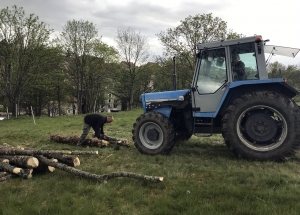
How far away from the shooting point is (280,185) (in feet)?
13.8

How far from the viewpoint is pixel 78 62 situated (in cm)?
3384

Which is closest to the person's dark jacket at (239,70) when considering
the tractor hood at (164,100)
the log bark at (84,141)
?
the tractor hood at (164,100)

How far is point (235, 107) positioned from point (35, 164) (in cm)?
453

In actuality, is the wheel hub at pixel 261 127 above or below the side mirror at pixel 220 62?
below

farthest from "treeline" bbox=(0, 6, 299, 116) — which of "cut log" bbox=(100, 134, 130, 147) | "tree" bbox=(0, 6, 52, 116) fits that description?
"cut log" bbox=(100, 134, 130, 147)

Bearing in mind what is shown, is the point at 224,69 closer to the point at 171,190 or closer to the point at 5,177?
the point at 171,190

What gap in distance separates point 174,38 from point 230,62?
22.4 meters

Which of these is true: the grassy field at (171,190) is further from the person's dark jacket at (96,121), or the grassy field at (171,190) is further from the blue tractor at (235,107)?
the person's dark jacket at (96,121)

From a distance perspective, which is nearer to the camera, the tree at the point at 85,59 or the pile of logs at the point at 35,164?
the pile of logs at the point at 35,164

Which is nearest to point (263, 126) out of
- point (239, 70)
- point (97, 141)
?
point (239, 70)

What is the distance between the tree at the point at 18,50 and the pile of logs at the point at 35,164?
69.2 feet

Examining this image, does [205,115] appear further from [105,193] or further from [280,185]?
[105,193]

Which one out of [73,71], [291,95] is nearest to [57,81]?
[73,71]

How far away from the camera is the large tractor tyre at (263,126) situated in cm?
546
